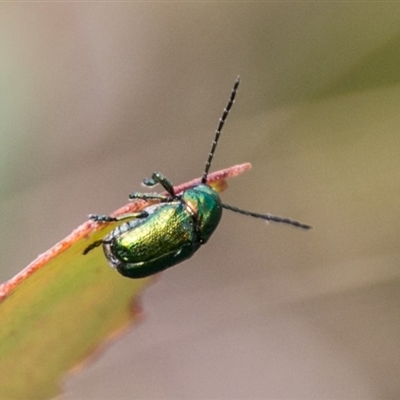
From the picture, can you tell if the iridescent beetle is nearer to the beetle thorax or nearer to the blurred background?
the beetle thorax

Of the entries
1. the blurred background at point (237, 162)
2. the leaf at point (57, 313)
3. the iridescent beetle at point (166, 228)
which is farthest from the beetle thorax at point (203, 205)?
the blurred background at point (237, 162)

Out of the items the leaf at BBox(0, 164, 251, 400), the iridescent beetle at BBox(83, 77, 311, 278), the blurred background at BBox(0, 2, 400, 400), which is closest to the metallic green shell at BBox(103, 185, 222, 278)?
the iridescent beetle at BBox(83, 77, 311, 278)

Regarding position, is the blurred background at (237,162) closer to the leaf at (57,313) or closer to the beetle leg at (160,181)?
the beetle leg at (160,181)

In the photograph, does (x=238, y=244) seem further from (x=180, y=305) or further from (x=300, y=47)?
(x=300, y=47)

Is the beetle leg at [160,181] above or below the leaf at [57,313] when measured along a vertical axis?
above

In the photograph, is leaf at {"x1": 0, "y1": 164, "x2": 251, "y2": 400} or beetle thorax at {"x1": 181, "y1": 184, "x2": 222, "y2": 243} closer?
leaf at {"x1": 0, "y1": 164, "x2": 251, "y2": 400}

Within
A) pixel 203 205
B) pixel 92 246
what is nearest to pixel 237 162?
pixel 203 205
